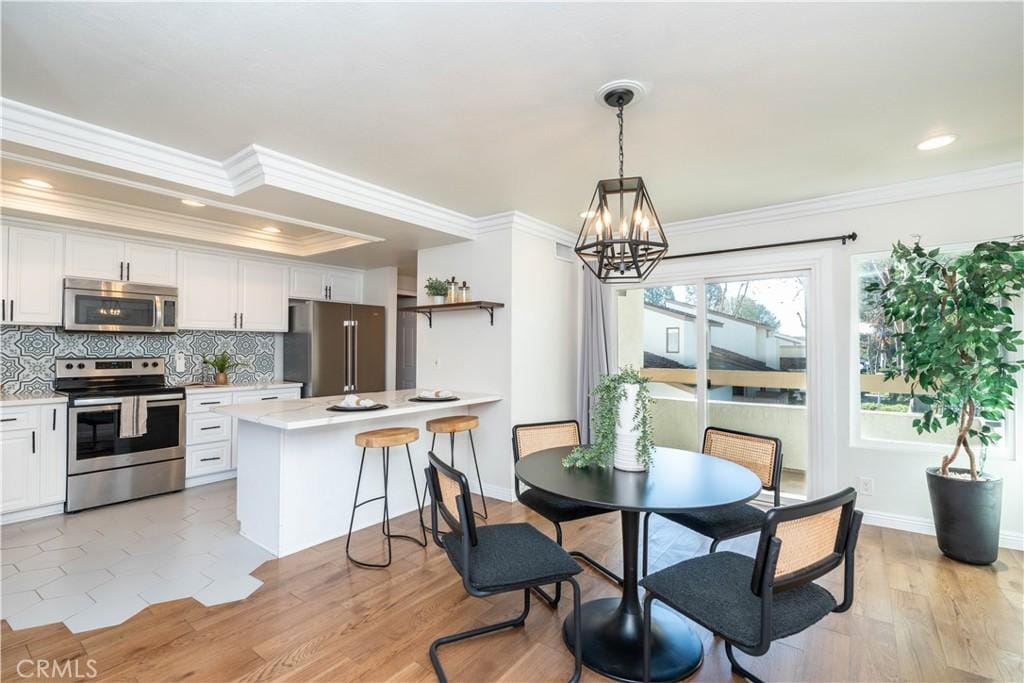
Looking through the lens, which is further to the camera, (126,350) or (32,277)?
(126,350)

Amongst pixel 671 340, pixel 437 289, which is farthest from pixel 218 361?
pixel 671 340

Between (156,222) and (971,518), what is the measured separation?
610 centimetres

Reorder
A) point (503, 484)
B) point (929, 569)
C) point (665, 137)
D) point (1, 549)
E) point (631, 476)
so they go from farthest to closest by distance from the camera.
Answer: point (503, 484) < point (1, 549) < point (929, 569) < point (665, 137) < point (631, 476)

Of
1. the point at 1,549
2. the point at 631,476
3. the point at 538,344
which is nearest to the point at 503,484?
the point at 538,344

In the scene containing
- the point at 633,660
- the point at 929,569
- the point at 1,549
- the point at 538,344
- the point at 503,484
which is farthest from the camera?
the point at 538,344

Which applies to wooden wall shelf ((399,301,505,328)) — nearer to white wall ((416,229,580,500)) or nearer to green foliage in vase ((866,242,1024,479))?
white wall ((416,229,580,500))

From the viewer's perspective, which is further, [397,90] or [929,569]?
[929,569]

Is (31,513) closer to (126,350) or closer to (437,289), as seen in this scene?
(126,350)

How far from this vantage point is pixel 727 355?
4.15 meters

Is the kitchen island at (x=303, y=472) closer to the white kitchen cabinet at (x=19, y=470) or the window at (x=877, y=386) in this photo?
the white kitchen cabinet at (x=19, y=470)

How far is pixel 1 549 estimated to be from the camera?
299cm

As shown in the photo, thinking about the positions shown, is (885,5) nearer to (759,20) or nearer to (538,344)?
(759,20)

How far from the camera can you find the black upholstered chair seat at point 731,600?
4.96ft

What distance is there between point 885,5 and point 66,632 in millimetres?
4130
